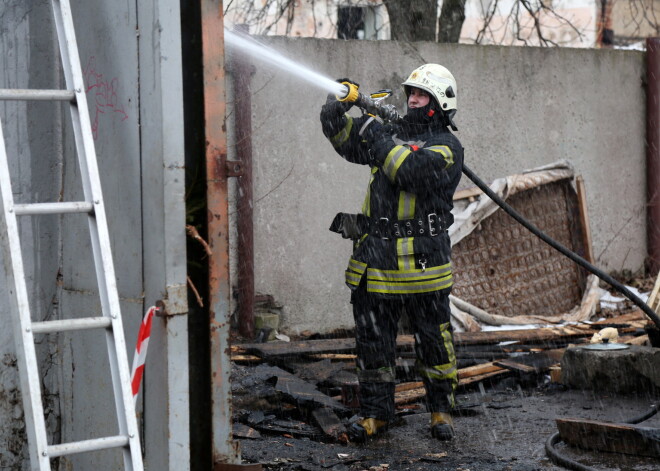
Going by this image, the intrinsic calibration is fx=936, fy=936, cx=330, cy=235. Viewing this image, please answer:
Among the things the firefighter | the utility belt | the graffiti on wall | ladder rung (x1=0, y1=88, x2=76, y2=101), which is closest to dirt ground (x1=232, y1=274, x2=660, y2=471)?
the firefighter

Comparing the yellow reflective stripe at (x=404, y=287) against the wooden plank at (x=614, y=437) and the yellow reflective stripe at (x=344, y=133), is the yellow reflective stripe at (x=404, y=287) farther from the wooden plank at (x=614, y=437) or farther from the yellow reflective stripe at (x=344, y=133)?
the wooden plank at (x=614, y=437)

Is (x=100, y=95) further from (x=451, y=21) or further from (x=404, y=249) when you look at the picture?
(x=451, y=21)

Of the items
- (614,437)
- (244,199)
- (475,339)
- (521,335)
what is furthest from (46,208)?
(521,335)

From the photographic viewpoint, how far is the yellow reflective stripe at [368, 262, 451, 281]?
533cm

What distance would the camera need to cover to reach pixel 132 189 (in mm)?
3398

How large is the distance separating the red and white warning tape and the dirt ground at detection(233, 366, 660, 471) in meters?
1.75

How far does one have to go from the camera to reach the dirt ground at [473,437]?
5.04 meters

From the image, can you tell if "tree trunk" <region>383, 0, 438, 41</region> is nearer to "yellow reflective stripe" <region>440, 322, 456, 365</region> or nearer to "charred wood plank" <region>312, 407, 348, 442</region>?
"yellow reflective stripe" <region>440, 322, 456, 365</region>

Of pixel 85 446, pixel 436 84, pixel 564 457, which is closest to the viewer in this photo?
pixel 85 446

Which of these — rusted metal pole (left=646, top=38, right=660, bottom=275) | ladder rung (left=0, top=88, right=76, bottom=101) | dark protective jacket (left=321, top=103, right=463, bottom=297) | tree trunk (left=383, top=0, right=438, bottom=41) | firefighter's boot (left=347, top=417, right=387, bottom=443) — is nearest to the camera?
ladder rung (left=0, top=88, right=76, bottom=101)

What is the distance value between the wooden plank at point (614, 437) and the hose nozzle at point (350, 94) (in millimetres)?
2177

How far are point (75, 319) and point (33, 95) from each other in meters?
0.79

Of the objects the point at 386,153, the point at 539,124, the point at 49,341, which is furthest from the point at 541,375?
the point at 49,341

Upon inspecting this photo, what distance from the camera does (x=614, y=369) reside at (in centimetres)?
649
